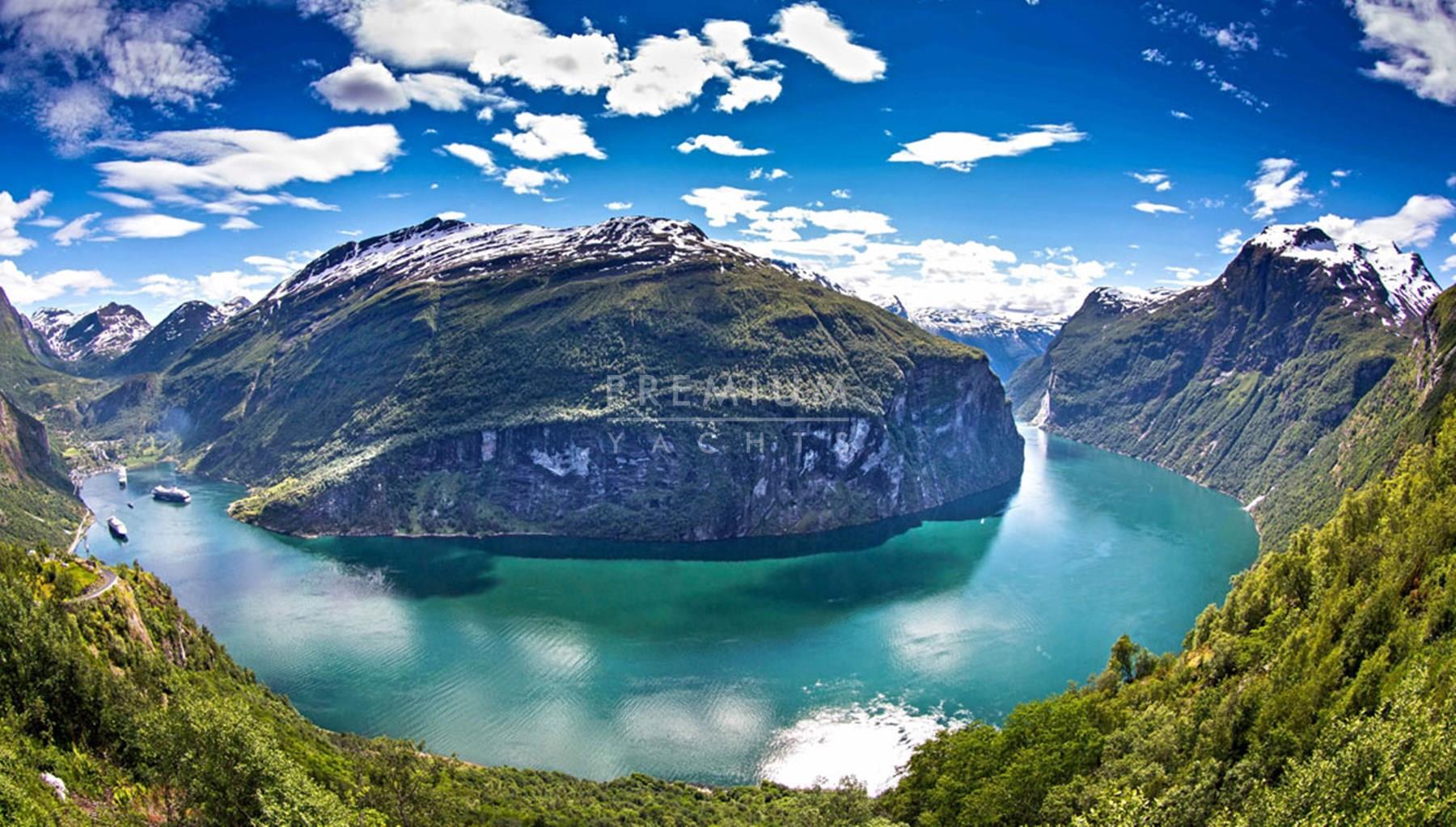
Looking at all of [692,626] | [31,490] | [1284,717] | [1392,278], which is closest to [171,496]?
[31,490]

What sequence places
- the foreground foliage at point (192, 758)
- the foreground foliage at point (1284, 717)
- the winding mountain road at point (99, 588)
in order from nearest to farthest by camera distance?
the foreground foliage at point (1284, 717) → the foreground foliage at point (192, 758) → the winding mountain road at point (99, 588)

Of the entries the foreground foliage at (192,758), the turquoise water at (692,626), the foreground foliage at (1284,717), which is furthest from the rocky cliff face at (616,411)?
the foreground foliage at (1284,717)

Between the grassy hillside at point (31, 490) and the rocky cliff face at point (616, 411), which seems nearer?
the grassy hillside at point (31, 490)

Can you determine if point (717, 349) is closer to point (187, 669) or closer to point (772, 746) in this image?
point (772, 746)

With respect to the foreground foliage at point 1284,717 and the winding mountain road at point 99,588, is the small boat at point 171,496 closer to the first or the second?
the winding mountain road at point 99,588

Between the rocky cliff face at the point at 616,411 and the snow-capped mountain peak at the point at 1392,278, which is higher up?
the snow-capped mountain peak at the point at 1392,278

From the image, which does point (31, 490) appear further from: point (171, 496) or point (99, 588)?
point (99, 588)

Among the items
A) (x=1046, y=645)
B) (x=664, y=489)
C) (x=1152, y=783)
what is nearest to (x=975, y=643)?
(x=1046, y=645)
